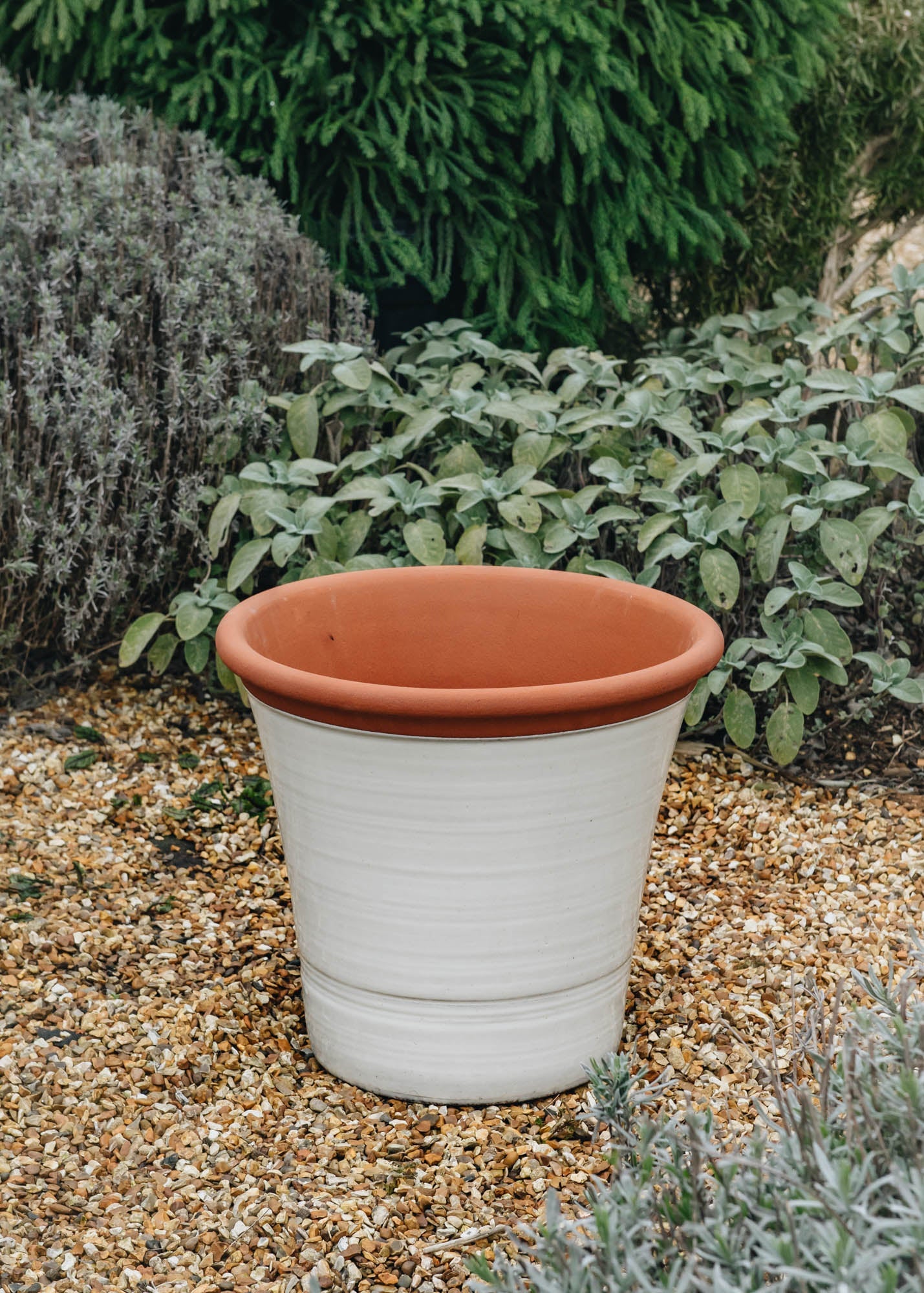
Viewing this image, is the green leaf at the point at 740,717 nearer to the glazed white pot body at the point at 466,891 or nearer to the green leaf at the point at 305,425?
the glazed white pot body at the point at 466,891

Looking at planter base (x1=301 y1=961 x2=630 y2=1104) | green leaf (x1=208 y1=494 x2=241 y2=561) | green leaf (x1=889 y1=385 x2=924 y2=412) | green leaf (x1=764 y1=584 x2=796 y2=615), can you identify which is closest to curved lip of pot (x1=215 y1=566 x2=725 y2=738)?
planter base (x1=301 y1=961 x2=630 y2=1104)

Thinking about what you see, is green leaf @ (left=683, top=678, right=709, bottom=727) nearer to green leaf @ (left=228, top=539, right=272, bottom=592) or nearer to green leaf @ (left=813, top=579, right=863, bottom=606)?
green leaf @ (left=813, top=579, right=863, bottom=606)

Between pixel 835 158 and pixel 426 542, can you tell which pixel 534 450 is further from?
pixel 835 158

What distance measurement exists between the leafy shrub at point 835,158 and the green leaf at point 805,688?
6.82 ft

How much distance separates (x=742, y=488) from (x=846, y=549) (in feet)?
0.86

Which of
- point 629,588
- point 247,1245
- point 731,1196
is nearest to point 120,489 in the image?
point 629,588

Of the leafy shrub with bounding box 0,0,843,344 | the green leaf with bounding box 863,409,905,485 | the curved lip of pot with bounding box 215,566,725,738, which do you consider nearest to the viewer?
the curved lip of pot with bounding box 215,566,725,738

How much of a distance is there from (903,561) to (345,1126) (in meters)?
2.07

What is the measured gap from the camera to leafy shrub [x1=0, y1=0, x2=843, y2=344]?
338 cm

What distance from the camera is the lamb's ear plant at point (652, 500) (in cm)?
280

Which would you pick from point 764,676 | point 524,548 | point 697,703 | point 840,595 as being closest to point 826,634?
point 840,595

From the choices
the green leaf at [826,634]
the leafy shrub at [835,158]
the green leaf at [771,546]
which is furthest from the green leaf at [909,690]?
the leafy shrub at [835,158]

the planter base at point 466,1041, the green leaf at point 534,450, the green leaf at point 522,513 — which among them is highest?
the green leaf at point 534,450

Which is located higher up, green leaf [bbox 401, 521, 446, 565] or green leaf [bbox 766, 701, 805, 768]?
green leaf [bbox 401, 521, 446, 565]
